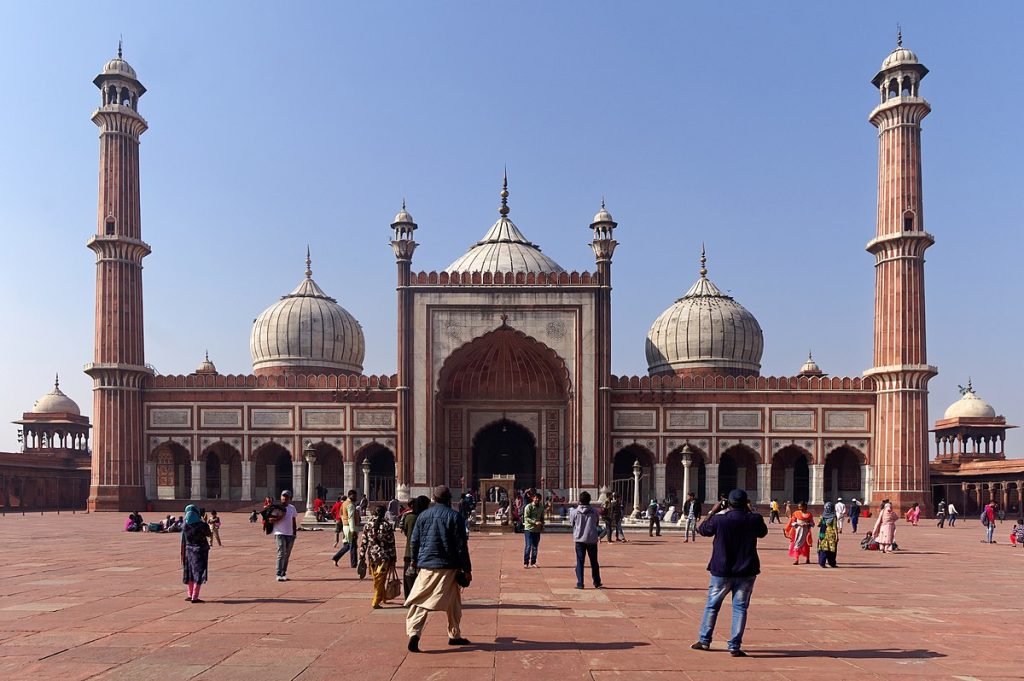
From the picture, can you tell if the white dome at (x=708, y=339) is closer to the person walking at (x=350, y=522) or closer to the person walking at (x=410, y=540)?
the person walking at (x=350, y=522)

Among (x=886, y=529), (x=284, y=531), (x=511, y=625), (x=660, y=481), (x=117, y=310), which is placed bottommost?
(x=660, y=481)

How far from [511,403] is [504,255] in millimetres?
7757

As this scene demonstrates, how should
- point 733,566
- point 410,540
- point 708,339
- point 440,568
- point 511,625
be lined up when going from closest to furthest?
1. point 733,566
2. point 440,568
3. point 410,540
4. point 511,625
5. point 708,339

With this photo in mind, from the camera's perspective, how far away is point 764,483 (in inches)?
1401

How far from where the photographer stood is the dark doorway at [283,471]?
124 feet

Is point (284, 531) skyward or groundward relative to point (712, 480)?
skyward

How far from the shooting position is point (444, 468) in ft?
117

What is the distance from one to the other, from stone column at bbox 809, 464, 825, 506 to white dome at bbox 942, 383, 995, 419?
53.5ft

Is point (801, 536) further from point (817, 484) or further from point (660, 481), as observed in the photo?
point (817, 484)

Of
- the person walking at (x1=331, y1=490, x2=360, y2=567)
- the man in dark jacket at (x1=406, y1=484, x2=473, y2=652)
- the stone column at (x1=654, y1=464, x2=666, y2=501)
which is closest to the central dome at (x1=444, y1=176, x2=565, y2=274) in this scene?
the stone column at (x1=654, y1=464, x2=666, y2=501)

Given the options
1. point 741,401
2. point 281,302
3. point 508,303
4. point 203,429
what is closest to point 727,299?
point 741,401

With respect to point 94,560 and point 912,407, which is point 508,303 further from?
point 94,560

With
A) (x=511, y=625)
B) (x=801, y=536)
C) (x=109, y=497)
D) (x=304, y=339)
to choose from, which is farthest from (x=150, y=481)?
(x=511, y=625)

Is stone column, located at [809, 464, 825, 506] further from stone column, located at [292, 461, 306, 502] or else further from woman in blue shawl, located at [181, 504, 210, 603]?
woman in blue shawl, located at [181, 504, 210, 603]
